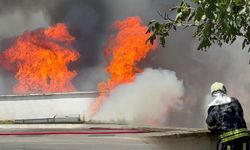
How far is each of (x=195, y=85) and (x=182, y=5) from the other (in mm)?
18391

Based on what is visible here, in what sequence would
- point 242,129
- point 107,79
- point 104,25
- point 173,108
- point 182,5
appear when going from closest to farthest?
point 182,5
point 242,129
point 173,108
point 107,79
point 104,25

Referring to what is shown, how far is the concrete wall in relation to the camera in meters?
23.8

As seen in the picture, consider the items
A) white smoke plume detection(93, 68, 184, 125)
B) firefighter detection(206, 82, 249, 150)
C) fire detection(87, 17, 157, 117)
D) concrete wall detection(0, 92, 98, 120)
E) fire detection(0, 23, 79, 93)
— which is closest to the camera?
firefighter detection(206, 82, 249, 150)

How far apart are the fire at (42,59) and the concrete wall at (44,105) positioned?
2.71 m

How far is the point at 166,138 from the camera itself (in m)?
9.26

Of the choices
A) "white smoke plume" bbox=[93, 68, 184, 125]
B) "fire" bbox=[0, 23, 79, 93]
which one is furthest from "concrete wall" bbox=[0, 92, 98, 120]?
"fire" bbox=[0, 23, 79, 93]

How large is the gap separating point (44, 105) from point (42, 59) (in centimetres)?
467

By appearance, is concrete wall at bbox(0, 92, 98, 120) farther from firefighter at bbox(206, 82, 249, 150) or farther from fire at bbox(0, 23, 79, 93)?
firefighter at bbox(206, 82, 249, 150)

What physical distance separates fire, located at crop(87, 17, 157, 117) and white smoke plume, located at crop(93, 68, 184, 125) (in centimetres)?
58

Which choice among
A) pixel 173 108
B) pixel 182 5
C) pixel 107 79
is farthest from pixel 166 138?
pixel 107 79

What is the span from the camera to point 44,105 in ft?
79.9

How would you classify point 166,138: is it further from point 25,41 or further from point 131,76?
point 25,41

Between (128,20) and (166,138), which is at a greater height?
(128,20)

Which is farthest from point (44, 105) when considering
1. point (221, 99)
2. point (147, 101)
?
point (221, 99)
